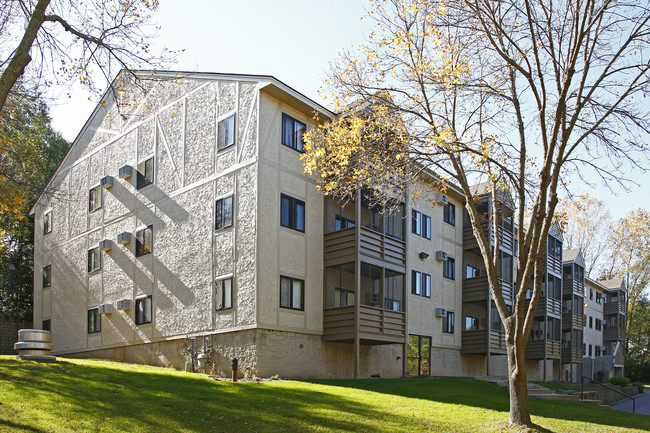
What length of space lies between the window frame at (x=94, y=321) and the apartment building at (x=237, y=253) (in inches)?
3.7

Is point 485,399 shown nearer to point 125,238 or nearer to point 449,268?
point 449,268

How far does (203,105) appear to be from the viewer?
75.5 ft

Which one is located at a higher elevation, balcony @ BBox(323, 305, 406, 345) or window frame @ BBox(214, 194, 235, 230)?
window frame @ BBox(214, 194, 235, 230)

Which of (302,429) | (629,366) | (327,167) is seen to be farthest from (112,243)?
(629,366)

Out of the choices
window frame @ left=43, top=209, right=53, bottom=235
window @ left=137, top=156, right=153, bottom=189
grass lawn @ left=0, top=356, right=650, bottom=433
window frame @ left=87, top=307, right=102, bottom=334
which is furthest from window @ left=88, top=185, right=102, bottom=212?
grass lawn @ left=0, top=356, right=650, bottom=433

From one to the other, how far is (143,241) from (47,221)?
11032 millimetres

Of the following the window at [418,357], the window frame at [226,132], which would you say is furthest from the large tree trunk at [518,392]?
the window at [418,357]

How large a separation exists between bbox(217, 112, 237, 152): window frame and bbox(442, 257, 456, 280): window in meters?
14.1

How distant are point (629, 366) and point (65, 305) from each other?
171ft

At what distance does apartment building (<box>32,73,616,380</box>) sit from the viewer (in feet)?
66.0

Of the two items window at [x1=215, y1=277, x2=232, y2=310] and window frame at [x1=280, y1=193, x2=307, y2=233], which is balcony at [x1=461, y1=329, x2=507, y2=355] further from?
window at [x1=215, y1=277, x2=232, y2=310]

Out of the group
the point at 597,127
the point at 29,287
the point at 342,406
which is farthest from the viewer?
the point at 29,287

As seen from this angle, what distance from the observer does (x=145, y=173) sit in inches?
1007

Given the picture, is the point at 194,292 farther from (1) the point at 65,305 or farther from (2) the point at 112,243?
(1) the point at 65,305
